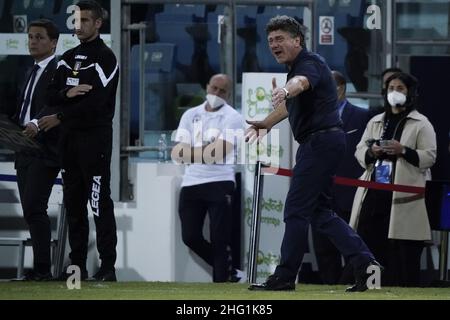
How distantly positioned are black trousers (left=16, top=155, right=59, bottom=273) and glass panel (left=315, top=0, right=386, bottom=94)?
10.4 feet

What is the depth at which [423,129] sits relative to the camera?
513 inches

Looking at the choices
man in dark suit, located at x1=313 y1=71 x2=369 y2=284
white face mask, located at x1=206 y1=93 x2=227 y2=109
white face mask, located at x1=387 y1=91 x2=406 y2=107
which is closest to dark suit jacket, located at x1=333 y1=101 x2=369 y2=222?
man in dark suit, located at x1=313 y1=71 x2=369 y2=284

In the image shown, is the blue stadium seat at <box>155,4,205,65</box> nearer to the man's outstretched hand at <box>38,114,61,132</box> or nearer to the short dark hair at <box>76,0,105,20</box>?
the short dark hair at <box>76,0,105,20</box>

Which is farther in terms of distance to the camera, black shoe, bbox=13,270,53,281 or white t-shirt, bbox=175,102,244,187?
white t-shirt, bbox=175,102,244,187

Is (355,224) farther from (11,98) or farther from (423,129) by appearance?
(11,98)

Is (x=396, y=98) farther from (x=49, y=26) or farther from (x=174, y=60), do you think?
(x=49, y=26)

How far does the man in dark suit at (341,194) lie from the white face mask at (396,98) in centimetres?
66

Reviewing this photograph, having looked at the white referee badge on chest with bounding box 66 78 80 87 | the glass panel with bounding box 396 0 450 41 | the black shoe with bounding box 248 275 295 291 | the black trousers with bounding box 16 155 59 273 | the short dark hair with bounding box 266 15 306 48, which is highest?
the glass panel with bounding box 396 0 450 41

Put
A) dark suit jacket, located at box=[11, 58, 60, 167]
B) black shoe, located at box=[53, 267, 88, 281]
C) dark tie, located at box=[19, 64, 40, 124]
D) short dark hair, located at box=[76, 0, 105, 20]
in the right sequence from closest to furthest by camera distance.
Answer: short dark hair, located at box=[76, 0, 105, 20]
black shoe, located at box=[53, 267, 88, 281]
dark suit jacket, located at box=[11, 58, 60, 167]
dark tie, located at box=[19, 64, 40, 124]

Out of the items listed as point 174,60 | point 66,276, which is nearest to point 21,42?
point 174,60

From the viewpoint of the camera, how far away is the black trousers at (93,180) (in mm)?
11977

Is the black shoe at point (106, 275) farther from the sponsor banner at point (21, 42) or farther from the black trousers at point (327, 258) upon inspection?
the sponsor banner at point (21, 42)

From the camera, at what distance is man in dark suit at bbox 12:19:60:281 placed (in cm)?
1241

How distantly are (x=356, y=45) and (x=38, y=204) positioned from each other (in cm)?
365
